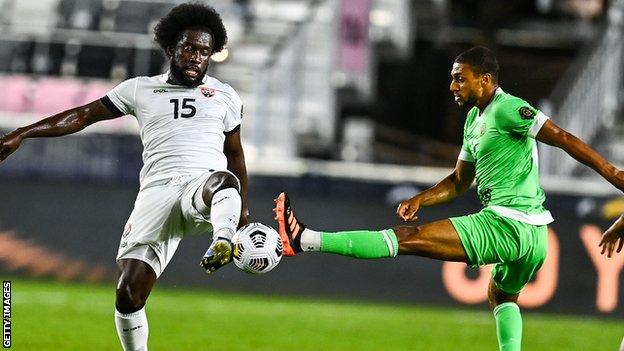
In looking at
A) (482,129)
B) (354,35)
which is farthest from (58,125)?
(354,35)

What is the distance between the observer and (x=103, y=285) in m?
15.1

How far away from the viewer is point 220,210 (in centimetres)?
630

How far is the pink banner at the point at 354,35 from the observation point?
19359 mm

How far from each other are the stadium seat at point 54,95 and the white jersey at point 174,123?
9.80m

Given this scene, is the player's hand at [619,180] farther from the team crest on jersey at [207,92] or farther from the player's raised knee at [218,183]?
the team crest on jersey at [207,92]

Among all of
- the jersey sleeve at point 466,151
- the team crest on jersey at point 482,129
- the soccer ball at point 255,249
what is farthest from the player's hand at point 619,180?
the soccer ball at point 255,249

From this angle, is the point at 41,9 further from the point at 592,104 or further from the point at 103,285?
the point at 592,104

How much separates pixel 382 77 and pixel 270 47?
473cm

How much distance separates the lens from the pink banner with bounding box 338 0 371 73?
19359 millimetres

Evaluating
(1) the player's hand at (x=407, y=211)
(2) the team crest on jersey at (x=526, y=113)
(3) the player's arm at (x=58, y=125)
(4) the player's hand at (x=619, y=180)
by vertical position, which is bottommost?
(1) the player's hand at (x=407, y=211)

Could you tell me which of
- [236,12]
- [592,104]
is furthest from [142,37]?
[592,104]

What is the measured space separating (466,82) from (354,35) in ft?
41.4

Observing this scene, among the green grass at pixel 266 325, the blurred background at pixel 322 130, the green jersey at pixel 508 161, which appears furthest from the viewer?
the blurred background at pixel 322 130

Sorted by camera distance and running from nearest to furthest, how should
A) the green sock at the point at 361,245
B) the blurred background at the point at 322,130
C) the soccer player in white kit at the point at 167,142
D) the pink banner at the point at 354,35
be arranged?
the green sock at the point at 361,245, the soccer player in white kit at the point at 167,142, the blurred background at the point at 322,130, the pink banner at the point at 354,35
